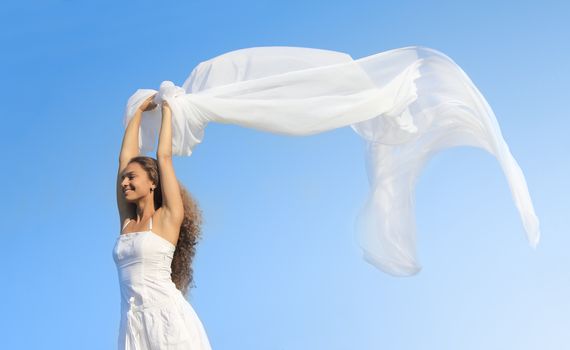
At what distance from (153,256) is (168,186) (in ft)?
1.49

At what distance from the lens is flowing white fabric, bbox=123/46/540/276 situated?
23.2 ft

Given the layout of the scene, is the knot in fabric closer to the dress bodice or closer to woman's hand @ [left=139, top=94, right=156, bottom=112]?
woman's hand @ [left=139, top=94, right=156, bottom=112]

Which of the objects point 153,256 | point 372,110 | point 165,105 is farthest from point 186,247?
point 372,110

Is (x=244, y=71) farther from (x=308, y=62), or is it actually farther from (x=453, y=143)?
(x=453, y=143)

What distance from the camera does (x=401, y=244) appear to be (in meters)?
7.96

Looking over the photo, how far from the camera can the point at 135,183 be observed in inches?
264

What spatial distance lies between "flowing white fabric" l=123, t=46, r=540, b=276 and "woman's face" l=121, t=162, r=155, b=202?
34 centimetres

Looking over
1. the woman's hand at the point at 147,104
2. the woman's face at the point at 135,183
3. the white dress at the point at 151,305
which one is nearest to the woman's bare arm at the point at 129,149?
the woman's hand at the point at 147,104

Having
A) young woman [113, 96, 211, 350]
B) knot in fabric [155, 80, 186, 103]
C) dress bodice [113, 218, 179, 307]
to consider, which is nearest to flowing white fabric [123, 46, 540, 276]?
knot in fabric [155, 80, 186, 103]

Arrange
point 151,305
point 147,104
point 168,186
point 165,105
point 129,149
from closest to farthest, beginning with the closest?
point 151,305
point 168,186
point 165,105
point 129,149
point 147,104

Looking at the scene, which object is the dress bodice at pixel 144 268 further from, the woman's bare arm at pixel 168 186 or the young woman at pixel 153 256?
the woman's bare arm at pixel 168 186

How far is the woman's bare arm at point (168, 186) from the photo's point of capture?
666cm

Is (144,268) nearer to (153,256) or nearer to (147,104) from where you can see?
(153,256)

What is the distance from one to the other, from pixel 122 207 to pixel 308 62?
65.2 inches
